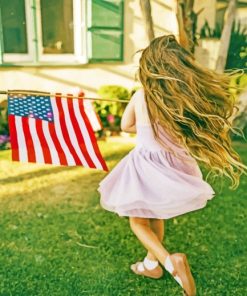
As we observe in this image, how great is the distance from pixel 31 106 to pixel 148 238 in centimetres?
108

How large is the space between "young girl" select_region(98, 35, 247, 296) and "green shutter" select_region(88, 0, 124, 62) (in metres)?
4.19

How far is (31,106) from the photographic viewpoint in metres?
2.68

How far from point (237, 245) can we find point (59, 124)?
62.7 inches

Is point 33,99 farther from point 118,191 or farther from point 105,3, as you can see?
point 105,3

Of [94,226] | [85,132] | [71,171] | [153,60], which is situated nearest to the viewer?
[153,60]

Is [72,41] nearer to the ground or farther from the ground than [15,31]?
nearer to the ground

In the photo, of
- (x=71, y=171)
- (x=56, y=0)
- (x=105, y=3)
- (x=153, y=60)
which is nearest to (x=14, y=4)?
(x=56, y=0)

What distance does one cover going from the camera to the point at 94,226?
11.4 feet

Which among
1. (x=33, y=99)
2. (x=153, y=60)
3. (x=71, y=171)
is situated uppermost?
(x=153, y=60)

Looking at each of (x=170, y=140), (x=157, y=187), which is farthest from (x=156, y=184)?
(x=170, y=140)

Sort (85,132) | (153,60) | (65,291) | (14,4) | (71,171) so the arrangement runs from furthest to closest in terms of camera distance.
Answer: (14,4), (71,171), (85,132), (65,291), (153,60)

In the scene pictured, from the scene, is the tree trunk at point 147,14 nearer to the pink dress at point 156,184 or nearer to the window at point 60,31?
the window at point 60,31

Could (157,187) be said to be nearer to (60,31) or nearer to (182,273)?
(182,273)

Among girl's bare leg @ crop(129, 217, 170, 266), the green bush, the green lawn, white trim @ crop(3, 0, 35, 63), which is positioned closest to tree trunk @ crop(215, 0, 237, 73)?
the green bush
